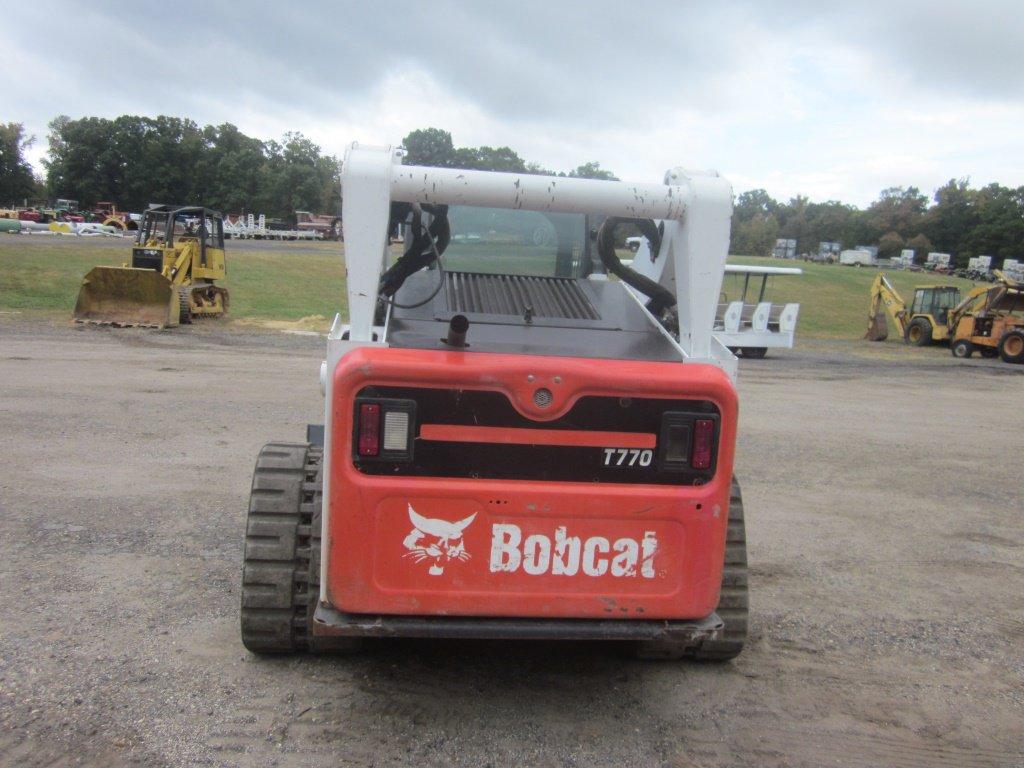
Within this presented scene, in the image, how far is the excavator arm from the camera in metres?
29.0

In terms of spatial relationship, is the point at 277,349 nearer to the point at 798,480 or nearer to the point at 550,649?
the point at 798,480

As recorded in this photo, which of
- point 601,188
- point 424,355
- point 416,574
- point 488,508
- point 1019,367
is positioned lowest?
point 1019,367

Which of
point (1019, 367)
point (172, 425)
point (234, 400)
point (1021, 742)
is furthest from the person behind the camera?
point (1019, 367)

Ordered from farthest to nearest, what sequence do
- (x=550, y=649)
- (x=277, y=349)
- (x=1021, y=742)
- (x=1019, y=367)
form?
(x=1019, y=367) < (x=277, y=349) < (x=550, y=649) < (x=1021, y=742)

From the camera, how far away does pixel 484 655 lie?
400 centimetres

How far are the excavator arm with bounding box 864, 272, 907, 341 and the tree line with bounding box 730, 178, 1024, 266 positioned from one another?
74.2 m

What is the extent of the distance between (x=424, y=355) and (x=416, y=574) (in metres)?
0.78

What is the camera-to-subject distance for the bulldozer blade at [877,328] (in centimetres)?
2902

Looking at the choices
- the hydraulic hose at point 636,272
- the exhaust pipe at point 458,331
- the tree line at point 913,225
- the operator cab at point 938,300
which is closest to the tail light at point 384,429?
the exhaust pipe at point 458,331

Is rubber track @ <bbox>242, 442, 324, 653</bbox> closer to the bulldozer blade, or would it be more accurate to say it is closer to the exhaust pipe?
the exhaust pipe

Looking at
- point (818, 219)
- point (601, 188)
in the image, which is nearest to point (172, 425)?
point (601, 188)

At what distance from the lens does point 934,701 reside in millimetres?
3855

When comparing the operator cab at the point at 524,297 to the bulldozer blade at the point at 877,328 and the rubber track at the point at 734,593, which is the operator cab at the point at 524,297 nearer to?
the rubber track at the point at 734,593

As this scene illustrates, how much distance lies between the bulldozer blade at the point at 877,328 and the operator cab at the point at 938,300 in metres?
1.09
